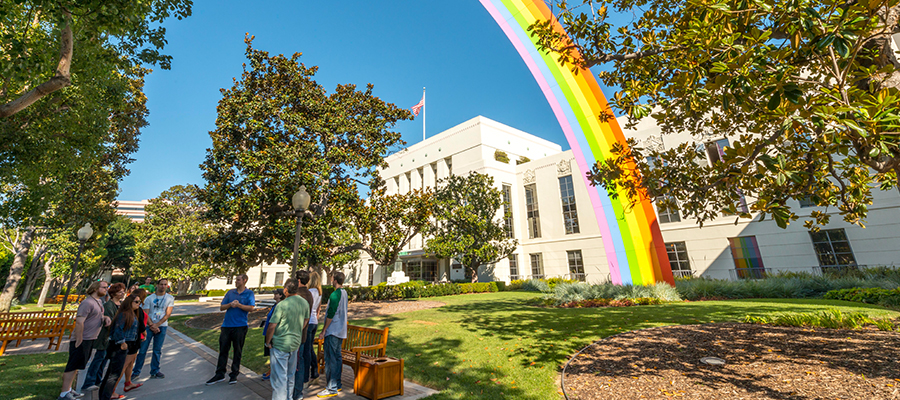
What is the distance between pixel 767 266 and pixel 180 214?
4738 centimetres

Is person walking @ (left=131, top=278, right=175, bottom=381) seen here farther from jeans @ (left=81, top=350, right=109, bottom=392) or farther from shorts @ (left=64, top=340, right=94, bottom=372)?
shorts @ (left=64, top=340, right=94, bottom=372)

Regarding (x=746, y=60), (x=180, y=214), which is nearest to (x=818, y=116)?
(x=746, y=60)

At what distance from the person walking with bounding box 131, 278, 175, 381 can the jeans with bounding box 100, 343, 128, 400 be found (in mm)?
1055

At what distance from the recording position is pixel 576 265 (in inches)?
1123

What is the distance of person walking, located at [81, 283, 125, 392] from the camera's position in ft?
16.3

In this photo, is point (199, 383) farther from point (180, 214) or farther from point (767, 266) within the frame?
point (180, 214)

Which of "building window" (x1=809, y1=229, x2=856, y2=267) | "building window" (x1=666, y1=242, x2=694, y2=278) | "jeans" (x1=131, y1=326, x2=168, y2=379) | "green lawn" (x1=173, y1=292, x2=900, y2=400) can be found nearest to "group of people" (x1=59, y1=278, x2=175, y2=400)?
"jeans" (x1=131, y1=326, x2=168, y2=379)

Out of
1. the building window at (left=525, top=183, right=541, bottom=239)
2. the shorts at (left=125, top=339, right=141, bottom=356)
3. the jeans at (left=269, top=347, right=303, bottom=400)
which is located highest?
the building window at (left=525, top=183, right=541, bottom=239)

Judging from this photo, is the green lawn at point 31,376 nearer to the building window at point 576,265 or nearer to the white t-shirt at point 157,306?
the white t-shirt at point 157,306

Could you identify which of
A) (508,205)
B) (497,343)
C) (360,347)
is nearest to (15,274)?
(360,347)

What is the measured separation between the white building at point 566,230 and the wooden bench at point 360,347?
13.2m

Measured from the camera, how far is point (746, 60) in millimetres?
3666

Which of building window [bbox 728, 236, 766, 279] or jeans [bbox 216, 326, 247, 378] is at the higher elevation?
building window [bbox 728, 236, 766, 279]

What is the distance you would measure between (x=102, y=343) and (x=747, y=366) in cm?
919
